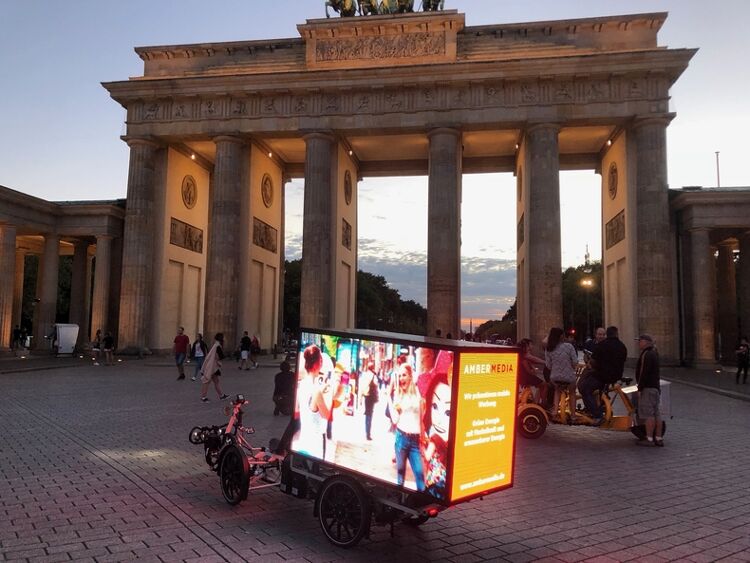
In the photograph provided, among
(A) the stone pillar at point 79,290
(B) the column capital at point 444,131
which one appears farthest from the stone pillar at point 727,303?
(A) the stone pillar at point 79,290

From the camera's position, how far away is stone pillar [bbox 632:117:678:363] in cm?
2908

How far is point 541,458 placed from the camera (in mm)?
8820

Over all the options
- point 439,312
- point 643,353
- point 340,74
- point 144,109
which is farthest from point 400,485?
point 144,109

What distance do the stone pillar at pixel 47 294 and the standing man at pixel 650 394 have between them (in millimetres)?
34765

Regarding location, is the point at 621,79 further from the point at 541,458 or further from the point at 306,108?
the point at 541,458

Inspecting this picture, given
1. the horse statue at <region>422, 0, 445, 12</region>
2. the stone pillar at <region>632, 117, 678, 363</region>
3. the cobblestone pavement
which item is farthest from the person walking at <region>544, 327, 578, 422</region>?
the horse statue at <region>422, 0, 445, 12</region>

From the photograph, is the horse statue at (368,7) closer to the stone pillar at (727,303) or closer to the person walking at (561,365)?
the stone pillar at (727,303)

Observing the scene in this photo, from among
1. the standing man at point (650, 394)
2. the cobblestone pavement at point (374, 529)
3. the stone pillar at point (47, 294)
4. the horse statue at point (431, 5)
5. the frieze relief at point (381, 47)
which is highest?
the horse statue at point (431, 5)

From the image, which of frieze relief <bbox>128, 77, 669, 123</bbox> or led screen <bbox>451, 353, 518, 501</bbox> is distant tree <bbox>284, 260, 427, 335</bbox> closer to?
frieze relief <bbox>128, 77, 669, 123</bbox>

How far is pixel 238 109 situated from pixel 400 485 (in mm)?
32998

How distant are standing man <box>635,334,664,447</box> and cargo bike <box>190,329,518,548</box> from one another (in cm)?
607

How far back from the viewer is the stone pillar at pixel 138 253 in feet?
110

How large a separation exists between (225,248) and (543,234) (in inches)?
707

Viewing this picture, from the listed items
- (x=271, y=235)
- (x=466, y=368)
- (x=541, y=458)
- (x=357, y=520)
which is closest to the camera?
(x=466, y=368)
